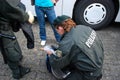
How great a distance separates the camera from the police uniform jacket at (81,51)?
2896 mm

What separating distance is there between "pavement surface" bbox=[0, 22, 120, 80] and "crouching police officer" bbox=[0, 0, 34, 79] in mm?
324

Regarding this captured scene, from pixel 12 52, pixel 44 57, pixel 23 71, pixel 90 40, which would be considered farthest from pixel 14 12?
pixel 44 57

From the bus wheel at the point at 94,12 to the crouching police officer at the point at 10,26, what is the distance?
198cm

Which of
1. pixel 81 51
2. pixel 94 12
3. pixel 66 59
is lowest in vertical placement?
pixel 94 12

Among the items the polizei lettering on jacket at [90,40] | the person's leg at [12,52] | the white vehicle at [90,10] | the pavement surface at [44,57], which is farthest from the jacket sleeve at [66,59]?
the white vehicle at [90,10]

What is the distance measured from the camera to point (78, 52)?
9.53ft

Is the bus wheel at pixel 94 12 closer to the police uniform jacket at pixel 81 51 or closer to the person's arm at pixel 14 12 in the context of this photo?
the police uniform jacket at pixel 81 51

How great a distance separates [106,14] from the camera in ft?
17.2

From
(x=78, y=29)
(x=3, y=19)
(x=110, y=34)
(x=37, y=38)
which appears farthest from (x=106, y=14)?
(x=3, y=19)

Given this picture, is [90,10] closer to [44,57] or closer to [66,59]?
[44,57]

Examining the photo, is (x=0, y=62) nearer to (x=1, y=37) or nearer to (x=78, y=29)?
(x=1, y=37)

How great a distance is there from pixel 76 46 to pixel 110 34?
8.54 feet

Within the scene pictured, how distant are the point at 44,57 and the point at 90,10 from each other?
1500mm

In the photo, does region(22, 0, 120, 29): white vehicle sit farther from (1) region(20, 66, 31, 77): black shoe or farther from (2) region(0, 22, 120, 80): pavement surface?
(1) region(20, 66, 31, 77): black shoe
